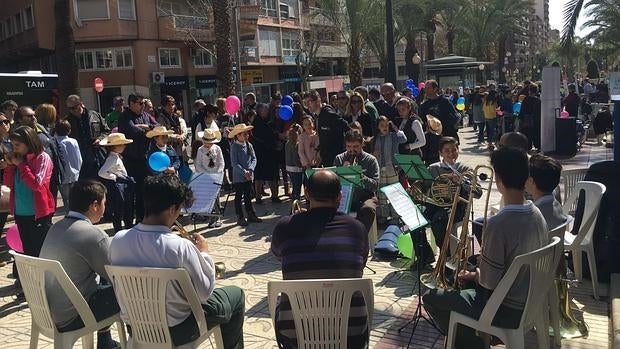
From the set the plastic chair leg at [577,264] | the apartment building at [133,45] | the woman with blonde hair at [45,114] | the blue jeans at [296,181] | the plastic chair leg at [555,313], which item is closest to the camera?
the plastic chair leg at [555,313]

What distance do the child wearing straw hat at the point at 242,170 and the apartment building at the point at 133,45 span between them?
22.5m

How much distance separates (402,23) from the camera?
34375 millimetres

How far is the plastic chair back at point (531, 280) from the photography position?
3236 mm

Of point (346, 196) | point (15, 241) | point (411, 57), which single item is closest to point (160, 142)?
point (15, 241)

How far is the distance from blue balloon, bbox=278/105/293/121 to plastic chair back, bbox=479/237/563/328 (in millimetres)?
6759

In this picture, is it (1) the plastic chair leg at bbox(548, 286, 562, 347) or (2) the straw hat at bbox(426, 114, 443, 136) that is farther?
(2) the straw hat at bbox(426, 114, 443, 136)

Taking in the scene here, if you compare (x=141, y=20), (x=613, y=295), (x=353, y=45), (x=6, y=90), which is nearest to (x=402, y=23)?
(x=353, y=45)

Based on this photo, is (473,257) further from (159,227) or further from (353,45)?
(353,45)

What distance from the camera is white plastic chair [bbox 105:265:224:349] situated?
317 cm

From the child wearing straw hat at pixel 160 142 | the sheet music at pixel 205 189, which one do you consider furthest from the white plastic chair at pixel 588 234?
the child wearing straw hat at pixel 160 142

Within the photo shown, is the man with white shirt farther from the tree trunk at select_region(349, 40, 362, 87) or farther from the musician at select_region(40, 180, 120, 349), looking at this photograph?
the tree trunk at select_region(349, 40, 362, 87)

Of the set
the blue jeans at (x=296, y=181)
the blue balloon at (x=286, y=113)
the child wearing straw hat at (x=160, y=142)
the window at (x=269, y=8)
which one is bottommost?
the blue jeans at (x=296, y=181)

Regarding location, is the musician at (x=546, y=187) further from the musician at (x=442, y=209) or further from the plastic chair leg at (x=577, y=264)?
the musician at (x=442, y=209)

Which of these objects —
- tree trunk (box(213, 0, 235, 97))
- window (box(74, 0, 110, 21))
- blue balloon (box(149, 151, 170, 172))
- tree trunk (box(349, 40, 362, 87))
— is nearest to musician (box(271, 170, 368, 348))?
blue balloon (box(149, 151, 170, 172))
